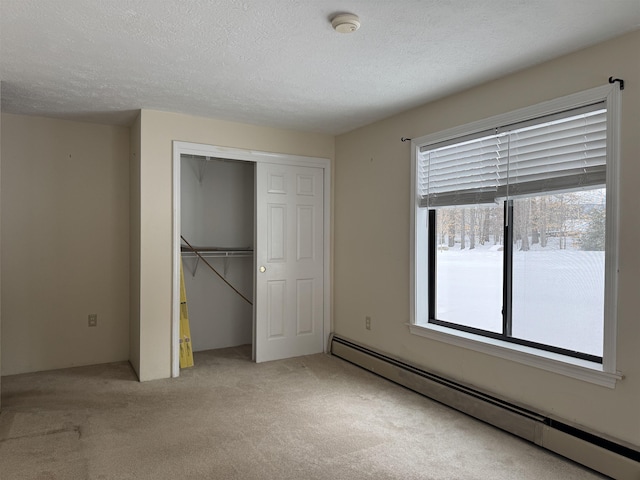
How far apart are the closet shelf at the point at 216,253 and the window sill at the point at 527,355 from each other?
2225 mm

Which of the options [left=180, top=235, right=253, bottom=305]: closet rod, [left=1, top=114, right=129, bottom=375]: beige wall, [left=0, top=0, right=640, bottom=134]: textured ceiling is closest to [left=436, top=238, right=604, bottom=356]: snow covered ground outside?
[left=0, top=0, right=640, bottom=134]: textured ceiling

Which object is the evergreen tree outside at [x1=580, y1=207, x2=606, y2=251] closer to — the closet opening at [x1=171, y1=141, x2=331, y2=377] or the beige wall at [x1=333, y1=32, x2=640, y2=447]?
the beige wall at [x1=333, y1=32, x2=640, y2=447]

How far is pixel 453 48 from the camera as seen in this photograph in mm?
2574

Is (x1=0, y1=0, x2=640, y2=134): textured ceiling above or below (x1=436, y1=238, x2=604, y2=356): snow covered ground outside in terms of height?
above

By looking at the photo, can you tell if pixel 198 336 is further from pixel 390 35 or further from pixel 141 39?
pixel 390 35

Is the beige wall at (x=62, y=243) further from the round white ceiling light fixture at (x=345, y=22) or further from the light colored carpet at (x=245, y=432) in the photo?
the round white ceiling light fixture at (x=345, y=22)

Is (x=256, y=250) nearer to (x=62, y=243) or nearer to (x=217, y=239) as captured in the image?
(x=217, y=239)

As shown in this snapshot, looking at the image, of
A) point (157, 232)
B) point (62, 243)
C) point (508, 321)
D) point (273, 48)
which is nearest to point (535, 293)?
point (508, 321)

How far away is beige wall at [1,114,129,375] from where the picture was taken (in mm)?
4090

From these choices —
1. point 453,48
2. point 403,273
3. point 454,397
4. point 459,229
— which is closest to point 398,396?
point 454,397

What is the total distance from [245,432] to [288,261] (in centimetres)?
206

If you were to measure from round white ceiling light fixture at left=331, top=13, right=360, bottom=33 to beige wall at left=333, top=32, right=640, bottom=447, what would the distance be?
52.4 inches

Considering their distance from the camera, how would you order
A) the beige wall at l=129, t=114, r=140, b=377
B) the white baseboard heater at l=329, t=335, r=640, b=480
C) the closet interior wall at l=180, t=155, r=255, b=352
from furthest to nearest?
1. the closet interior wall at l=180, t=155, r=255, b=352
2. the beige wall at l=129, t=114, r=140, b=377
3. the white baseboard heater at l=329, t=335, r=640, b=480

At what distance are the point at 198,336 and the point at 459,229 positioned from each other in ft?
10.1
